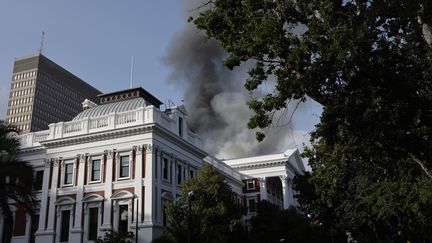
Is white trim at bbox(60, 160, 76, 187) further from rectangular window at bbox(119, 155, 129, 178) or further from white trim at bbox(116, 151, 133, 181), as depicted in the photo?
rectangular window at bbox(119, 155, 129, 178)

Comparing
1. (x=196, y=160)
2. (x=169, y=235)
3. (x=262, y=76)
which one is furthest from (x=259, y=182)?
(x=262, y=76)

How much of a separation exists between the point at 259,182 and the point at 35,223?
1379 inches

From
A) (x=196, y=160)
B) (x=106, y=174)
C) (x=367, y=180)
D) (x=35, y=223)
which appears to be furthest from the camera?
(x=196, y=160)

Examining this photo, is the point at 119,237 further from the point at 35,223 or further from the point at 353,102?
the point at 353,102

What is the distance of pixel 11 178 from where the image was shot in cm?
2300

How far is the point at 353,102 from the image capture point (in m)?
15.4

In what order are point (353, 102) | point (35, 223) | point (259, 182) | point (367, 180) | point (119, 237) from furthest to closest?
point (259, 182) < point (35, 223) < point (119, 237) < point (367, 180) < point (353, 102)

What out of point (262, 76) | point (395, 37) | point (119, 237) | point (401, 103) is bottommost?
point (119, 237)

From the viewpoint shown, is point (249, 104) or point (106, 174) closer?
point (249, 104)

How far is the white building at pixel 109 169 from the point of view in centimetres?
3888

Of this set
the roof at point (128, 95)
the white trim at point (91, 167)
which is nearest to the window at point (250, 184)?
the roof at point (128, 95)

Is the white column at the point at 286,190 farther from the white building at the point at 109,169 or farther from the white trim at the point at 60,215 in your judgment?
the white trim at the point at 60,215

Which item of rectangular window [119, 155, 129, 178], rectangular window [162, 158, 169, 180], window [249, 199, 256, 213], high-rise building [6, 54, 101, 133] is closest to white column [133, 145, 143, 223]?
rectangular window [119, 155, 129, 178]

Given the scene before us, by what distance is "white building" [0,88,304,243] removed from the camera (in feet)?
128
